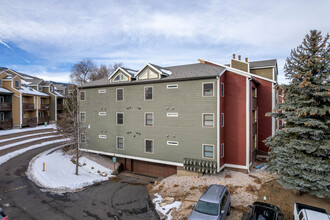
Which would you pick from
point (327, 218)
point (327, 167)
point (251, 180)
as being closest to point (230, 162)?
point (251, 180)

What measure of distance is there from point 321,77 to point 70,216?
720 inches

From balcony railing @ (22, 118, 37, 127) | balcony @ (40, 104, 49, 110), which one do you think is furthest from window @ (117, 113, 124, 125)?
balcony @ (40, 104, 49, 110)

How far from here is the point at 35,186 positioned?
1677 cm

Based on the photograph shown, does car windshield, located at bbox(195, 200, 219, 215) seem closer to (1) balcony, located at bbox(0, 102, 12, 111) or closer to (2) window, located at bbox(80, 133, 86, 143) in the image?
(2) window, located at bbox(80, 133, 86, 143)

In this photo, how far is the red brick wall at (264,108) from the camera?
21766 mm

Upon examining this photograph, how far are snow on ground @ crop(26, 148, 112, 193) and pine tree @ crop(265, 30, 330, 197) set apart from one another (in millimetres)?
16705

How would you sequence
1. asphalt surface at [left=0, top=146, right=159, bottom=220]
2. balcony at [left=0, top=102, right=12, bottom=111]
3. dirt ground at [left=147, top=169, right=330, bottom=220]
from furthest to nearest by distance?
balcony at [left=0, top=102, right=12, bottom=111] → asphalt surface at [left=0, top=146, right=159, bottom=220] → dirt ground at [left=147, top=169, right=330, bottom=220]

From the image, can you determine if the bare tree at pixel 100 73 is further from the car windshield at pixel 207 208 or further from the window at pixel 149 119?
the car windshield at pixel 207 208

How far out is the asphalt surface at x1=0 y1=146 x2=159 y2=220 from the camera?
12.9m

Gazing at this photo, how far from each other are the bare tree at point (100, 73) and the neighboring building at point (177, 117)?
3034 centimetres

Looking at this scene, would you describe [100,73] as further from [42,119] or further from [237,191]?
[237,191]

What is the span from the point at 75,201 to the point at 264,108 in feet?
68.5

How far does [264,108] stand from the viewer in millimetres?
22047

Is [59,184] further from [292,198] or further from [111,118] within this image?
[292,198]
